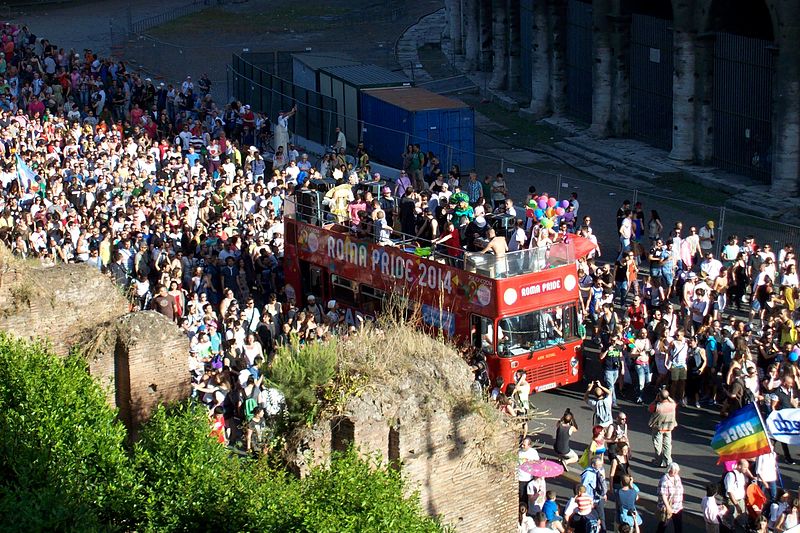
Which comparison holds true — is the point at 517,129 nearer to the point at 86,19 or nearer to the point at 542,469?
the point at 542,469

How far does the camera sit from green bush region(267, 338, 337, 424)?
1658 cm

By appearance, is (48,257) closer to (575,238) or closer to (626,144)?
(575,238)

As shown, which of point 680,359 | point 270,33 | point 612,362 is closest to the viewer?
point 680,359

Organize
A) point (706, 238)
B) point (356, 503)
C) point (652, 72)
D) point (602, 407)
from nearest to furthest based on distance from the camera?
1. point (356, 503)
2. point (602, 407)
3. point (706, 238)
4. point (652, 72)

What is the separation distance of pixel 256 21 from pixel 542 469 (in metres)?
60.9

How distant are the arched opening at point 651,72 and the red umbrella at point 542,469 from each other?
87.0ft

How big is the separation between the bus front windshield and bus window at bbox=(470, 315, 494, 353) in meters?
0.15

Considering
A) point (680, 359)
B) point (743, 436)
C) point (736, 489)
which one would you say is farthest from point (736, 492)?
point (680, 359)

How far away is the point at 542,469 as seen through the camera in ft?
66.1

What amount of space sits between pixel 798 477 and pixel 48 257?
1519cm

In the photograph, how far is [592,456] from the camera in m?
21.4

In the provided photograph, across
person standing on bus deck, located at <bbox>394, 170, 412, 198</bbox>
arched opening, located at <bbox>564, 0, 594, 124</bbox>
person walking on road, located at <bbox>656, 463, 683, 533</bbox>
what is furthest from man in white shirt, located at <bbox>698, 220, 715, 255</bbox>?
arched opening, located at <bbox>564, 0, 594, 124</bbox>

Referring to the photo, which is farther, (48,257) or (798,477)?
(48,257)

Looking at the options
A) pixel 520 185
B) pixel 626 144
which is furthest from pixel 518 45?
pixel 520 185
